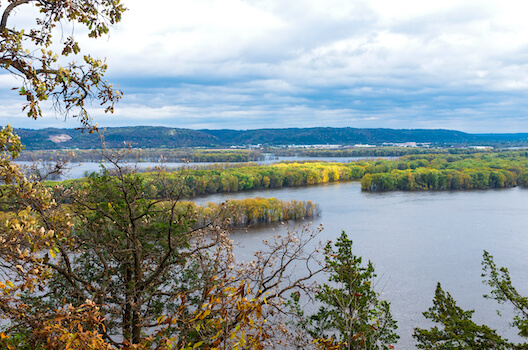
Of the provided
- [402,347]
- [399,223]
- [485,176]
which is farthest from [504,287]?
[485,176]

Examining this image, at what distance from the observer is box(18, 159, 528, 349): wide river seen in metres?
16.1

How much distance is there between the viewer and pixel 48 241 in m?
2.27

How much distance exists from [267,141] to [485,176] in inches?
3886

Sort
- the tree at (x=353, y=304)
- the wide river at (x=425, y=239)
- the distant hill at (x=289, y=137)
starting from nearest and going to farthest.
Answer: the tree at (x=353, y=304) → the wide river at (x=425, y=239) → the distant hill at (x=289, y=137)

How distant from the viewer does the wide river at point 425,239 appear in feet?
52.8

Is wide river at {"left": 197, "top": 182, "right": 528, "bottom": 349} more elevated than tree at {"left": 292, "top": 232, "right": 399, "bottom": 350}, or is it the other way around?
tree at {"left": 292, "top": 232, "right": 399, "bottom": 350}

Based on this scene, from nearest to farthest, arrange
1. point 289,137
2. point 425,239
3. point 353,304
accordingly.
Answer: point 353,304
point 425,239
point 289,137

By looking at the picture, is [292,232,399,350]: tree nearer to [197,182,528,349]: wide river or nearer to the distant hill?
[197,182,528,349]: wide river

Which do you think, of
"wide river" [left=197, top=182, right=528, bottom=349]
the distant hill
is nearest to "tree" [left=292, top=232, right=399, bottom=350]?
"wide river" [left=197, top=182, right=528, bottom=349]

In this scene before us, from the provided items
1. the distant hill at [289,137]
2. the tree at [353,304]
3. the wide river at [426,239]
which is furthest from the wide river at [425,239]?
the distant hill at [289,137]

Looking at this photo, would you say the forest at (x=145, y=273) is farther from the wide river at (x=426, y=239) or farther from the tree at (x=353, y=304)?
the wide river at (x=426, y=239)

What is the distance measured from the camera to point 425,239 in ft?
83.0

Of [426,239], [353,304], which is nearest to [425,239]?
[426,239]

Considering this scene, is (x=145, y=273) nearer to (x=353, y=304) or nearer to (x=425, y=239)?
(x=353, y=304)
